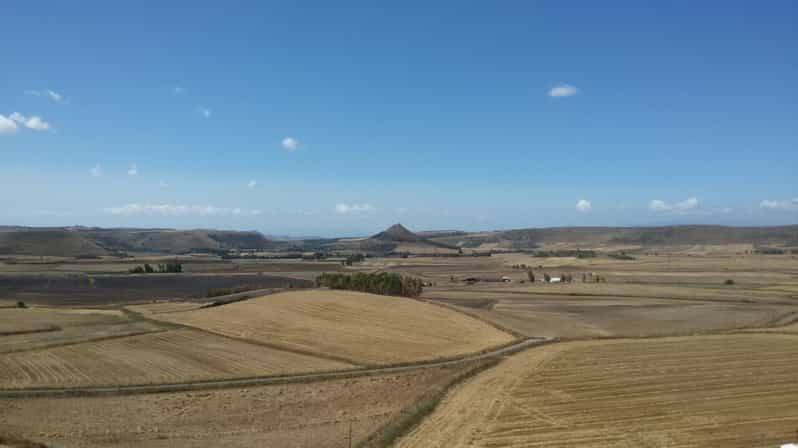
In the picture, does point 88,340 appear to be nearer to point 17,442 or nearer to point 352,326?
point 352,326

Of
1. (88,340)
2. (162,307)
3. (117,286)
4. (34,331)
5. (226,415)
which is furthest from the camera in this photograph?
(117,286)

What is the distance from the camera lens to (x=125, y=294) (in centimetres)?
11381

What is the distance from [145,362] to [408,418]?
26062 mm

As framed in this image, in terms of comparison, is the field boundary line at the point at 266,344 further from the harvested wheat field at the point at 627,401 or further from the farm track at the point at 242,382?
the harvested wheat field at the point at 627,401

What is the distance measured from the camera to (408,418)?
30562 mm

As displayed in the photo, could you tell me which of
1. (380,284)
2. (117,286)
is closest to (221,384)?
(380,284)

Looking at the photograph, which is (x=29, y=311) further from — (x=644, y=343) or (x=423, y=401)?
(x=644, y=343)

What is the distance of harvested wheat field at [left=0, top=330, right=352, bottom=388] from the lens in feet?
138

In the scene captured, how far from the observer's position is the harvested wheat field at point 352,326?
55250mm

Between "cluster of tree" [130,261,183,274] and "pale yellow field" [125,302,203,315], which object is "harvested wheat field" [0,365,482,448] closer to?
"pale yellow field" [125,302,203,315]

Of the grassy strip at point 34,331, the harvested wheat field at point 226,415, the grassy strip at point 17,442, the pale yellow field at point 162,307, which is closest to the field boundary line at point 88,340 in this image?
the grassy strip at point 34,331

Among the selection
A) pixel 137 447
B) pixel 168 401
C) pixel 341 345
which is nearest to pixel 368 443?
pixel 137 447

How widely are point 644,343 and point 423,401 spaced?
29.8 m

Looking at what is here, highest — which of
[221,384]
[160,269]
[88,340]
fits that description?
[160,269]
